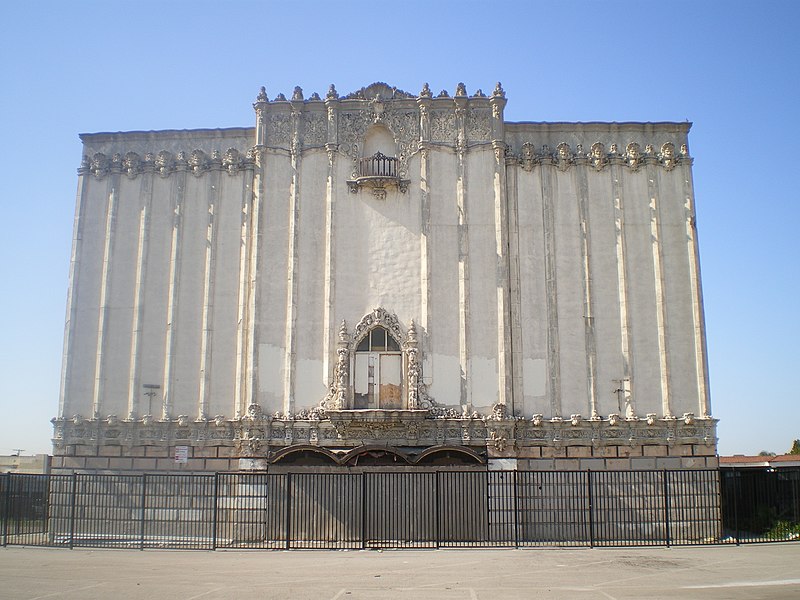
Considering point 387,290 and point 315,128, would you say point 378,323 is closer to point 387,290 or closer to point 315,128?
point 387,290

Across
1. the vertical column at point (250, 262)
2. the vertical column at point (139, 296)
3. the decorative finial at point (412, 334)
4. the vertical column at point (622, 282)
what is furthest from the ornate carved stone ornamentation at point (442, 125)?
the vertical column at point (139, 296)

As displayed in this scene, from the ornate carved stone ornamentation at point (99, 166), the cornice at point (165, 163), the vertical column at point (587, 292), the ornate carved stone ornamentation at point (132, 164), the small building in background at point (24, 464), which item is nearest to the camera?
the vertical column at point (587, 292)

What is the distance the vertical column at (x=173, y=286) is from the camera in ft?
104

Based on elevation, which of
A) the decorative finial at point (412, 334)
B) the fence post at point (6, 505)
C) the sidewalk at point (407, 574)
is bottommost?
the sidewalk at point (407, 574)

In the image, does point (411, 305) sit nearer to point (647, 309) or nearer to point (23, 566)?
point (647, 309)

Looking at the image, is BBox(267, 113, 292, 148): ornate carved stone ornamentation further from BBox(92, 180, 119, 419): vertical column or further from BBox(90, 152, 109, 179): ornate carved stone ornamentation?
BBox(90, 152, 109, 179): ornate carved stone ornamentation

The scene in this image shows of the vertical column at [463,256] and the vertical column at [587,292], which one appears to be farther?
the vertical column at [587,292]

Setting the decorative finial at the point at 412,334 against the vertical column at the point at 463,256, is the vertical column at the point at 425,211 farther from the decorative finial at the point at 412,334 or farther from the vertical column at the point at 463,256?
the vertical column at the point at 463,256

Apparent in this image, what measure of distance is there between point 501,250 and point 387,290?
479 cm

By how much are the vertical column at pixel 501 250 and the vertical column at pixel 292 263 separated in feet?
26.2

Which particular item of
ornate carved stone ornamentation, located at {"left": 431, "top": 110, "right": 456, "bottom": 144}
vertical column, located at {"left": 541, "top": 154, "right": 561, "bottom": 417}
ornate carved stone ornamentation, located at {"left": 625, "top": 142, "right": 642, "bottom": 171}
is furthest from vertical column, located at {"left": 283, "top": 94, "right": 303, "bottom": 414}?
ornate carved stone ornamentation, located at {"left": 625, "top": 142, "right": 642, "bottom": 171}

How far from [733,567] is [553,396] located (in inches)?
481

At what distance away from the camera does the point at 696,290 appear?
3170cm

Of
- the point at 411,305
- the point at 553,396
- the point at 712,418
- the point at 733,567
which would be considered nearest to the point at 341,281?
the point at 411,305
